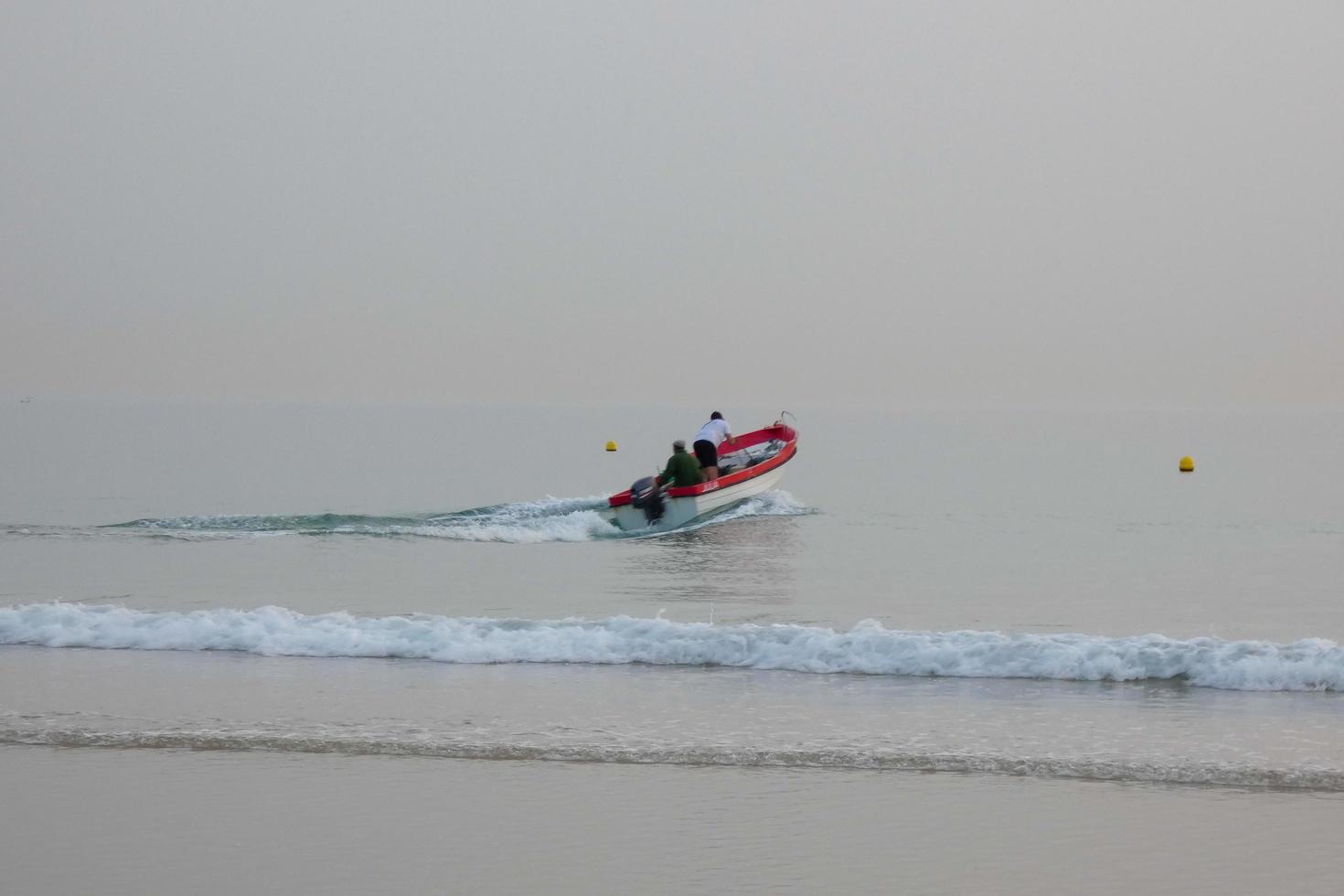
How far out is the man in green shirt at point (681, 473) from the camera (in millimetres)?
23375

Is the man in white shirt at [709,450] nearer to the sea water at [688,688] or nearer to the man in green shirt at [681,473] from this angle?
the man in green shirt at [681,473]

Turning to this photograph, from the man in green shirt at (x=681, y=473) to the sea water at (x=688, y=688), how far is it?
957mm

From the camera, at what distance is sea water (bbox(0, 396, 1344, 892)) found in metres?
6.93

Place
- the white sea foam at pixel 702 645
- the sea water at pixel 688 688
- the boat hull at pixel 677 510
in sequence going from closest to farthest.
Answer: the sea water at pixel 688 688
the white sea foam at pixel 702 645
the boat hull at pixel 677 510

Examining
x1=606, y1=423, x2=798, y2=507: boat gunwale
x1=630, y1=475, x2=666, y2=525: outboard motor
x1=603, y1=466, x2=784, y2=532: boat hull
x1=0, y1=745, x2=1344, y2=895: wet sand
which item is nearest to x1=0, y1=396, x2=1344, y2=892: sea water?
x1=0, y1=745, x2=1344, y2=895: wet sand

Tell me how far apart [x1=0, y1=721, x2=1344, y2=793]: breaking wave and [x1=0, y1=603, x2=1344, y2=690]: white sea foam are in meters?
2.83

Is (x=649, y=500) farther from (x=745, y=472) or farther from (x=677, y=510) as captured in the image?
(x=745, y=472)

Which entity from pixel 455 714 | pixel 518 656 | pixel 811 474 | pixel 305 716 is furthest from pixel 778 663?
pixel 811 474

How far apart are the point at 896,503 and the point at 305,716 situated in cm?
2481

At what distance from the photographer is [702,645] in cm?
1171

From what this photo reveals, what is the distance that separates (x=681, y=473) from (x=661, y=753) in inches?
597

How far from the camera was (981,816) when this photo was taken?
23.4 feet

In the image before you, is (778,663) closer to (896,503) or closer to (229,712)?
(229,712)

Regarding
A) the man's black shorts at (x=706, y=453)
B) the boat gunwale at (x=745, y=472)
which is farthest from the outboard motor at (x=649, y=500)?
the man's black shorts at (x=706, y=453)
